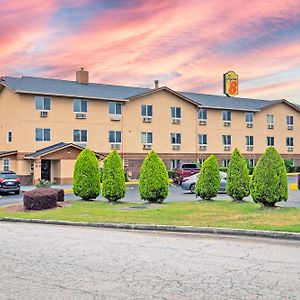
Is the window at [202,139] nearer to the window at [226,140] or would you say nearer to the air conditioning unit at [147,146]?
the window at [226,140]

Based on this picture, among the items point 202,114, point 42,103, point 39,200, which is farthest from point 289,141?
point 39,200

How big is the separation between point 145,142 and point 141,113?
3.10 metres

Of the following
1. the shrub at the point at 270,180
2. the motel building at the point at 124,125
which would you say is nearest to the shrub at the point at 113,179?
the shrub at the point at 270,180

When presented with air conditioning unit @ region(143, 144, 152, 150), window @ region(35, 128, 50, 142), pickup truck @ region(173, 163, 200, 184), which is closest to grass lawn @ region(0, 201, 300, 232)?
pickup truck @ region(173, 163, 200, 184)

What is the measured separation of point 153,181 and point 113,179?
78.3 inches

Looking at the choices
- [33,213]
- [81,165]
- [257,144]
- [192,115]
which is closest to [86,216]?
[33,213]

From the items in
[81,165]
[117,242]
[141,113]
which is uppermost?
[141,113]

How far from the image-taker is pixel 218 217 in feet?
50.1

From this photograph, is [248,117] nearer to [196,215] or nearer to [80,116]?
[80,116]

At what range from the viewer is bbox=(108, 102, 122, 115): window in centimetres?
4851

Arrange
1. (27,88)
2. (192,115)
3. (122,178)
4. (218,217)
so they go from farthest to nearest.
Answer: (192,115)
(27,88)
(122,178)
(218,217)

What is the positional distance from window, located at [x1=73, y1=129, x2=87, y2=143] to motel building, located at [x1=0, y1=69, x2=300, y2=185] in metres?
0.10

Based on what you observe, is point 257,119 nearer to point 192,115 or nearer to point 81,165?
point 192,115

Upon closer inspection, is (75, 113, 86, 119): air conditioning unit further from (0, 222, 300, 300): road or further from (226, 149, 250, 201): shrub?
(0, 222, 300, 300): road
